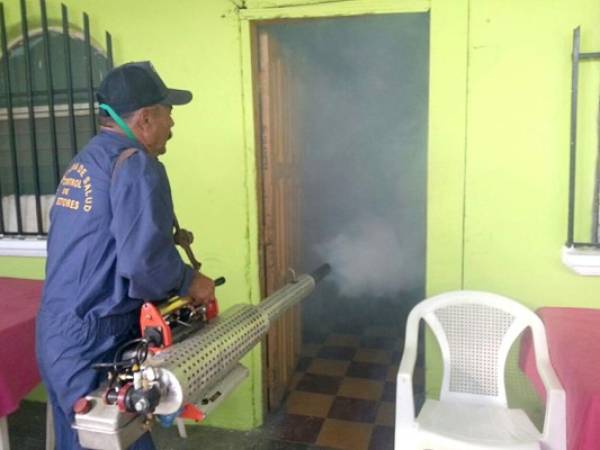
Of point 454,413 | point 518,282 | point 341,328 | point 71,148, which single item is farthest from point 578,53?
point 341,328

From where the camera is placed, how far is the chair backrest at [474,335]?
2377mm

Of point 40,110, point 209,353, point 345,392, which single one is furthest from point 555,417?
point 40,110

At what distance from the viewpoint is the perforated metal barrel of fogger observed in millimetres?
1424

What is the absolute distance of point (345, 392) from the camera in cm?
357

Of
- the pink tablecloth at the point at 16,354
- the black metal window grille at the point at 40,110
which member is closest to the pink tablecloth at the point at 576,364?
the pink tablecloth at the point at 16,354

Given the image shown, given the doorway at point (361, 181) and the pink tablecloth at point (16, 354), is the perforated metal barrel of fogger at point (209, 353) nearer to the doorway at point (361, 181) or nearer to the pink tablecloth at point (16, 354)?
the pink tablecloth at point (16, 354)

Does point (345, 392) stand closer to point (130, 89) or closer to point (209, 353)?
point (209, 353)

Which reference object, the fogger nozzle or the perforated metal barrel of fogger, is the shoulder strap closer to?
the perforated metal barrel of fogger

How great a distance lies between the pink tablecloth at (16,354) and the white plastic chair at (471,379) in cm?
160

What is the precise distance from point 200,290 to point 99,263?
344 mm

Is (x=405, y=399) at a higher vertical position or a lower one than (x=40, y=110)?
lower

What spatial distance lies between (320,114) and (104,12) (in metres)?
2.20

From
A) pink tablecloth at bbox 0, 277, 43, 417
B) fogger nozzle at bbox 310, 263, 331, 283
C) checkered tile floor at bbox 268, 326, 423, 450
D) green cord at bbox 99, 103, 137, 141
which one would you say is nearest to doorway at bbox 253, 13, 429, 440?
checkered tile floor at bbox 268, 326, 423, 450

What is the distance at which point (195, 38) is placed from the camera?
9.26ft
